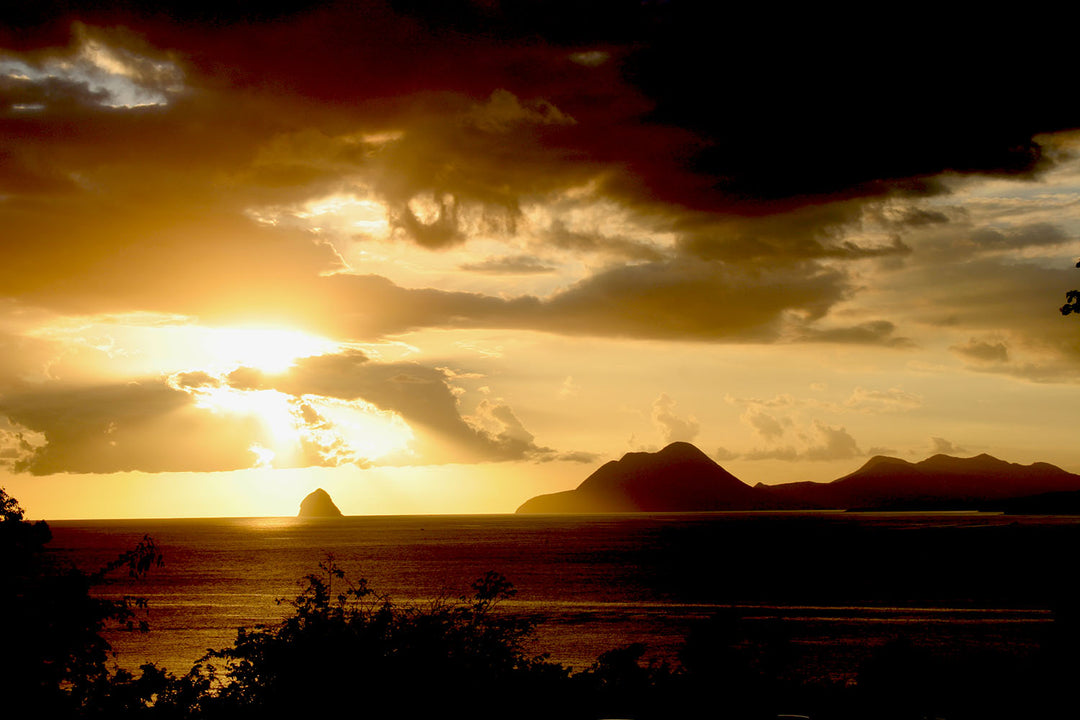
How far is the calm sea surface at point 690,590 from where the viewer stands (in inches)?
2176

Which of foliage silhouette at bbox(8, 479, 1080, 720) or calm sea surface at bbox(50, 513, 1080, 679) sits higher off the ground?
foliage silhouette at bbox(8, 479, 1080, 720)

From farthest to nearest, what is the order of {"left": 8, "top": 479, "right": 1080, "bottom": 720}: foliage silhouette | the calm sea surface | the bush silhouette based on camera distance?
the calm sea surface < the bush silhouette < {"left": 8, "top": 479, "right": 1080, "bottom": 720}: foliage silhouette

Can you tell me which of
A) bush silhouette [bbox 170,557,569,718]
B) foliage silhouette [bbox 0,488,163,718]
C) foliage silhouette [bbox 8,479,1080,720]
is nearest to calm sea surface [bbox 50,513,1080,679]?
foliage silhouette [bbox 8,479,1080,720]

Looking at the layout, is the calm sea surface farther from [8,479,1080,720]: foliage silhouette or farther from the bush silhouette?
the bush silhouette

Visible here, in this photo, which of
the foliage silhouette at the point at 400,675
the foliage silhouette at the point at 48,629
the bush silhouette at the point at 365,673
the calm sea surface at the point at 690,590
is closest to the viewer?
the foliage silhouette at the point at 48,629

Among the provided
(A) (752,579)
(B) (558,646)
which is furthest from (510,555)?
(B) (558,646)

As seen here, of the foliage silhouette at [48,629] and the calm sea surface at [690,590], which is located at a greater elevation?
the foliage silhouette at [48,629]

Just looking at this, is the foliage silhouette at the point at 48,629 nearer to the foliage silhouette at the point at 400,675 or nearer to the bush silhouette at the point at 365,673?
the foliage silhouette at the point at 400,675

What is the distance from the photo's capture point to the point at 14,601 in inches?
561

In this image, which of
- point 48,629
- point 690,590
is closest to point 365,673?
point 48,629

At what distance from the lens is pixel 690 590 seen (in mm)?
88750

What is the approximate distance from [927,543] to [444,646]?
16395 cm

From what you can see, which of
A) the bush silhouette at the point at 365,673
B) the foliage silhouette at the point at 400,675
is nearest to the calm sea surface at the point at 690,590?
the foliage silhouette at the point at 400,675

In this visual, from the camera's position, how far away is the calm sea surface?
55.3 metres
